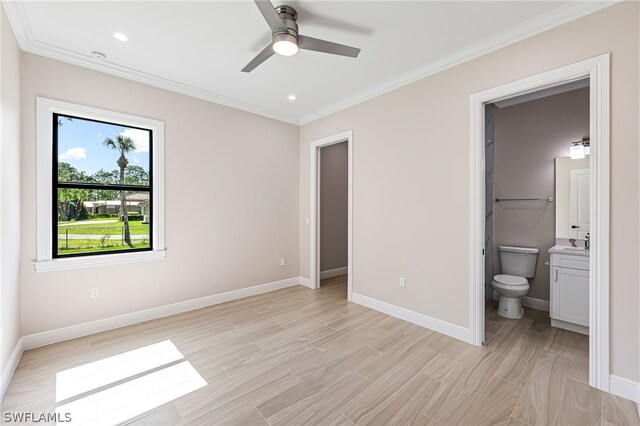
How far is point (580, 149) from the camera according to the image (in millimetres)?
3252

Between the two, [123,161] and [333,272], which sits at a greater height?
[123,161]

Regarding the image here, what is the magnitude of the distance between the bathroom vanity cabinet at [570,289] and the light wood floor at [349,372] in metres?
0.15

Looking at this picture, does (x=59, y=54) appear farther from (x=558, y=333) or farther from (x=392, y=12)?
(x=558, y=333)

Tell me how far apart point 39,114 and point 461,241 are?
4232 millimetres

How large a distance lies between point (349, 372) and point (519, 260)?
283cm

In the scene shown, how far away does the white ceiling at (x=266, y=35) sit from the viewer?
7.00ft

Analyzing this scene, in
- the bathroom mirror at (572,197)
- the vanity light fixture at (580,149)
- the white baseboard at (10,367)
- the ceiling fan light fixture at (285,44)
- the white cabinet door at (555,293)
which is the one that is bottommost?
the white baseboard at (10,367)

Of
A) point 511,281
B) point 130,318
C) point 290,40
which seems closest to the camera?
point 290,40

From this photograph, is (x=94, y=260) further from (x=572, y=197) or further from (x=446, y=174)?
(x=572, y=197)

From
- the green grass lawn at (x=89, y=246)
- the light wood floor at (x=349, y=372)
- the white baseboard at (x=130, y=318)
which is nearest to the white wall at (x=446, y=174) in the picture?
the light wood floor at (x=349, y=372)

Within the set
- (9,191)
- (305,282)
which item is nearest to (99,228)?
(9,191)

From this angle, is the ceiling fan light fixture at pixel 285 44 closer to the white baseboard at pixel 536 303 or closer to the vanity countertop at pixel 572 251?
the vanity countertop at pixel 572 251

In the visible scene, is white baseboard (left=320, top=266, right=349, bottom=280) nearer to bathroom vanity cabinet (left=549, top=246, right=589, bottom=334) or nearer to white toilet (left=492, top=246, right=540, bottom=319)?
white toilet (left=492, top=246, right=540, bottom=319)

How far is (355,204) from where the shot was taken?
153 inches
